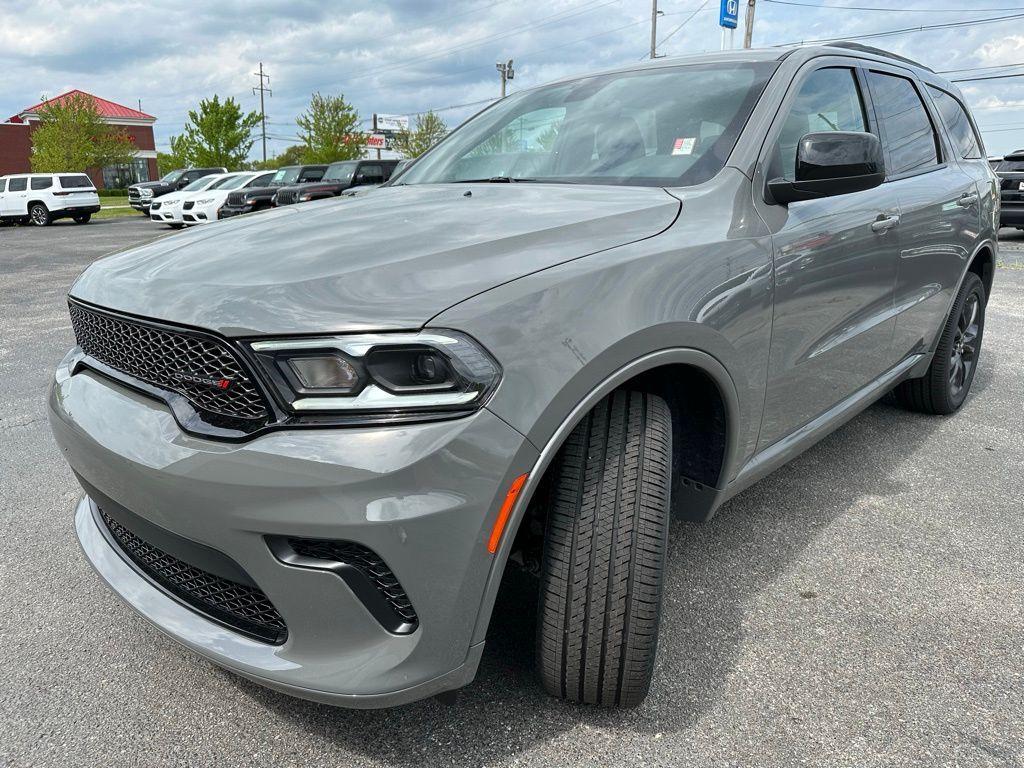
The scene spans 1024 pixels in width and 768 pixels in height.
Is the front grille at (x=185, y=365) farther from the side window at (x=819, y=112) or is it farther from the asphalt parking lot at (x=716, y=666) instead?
the side window at (x=819, y=112)

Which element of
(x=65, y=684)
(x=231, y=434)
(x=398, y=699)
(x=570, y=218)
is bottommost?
(x=65, y=684)

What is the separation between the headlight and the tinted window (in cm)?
2726

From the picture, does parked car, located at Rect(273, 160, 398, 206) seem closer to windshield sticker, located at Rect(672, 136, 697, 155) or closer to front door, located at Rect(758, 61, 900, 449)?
front door, located at Rect(758, 61, 900, 449)

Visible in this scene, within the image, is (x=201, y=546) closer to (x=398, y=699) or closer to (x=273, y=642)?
(x=273, y=642)

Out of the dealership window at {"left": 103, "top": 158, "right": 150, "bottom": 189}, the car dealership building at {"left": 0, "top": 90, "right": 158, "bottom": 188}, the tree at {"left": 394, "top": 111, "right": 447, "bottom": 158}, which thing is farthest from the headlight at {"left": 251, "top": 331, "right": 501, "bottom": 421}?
the dealership window at {"left": 103, "top": 158, "right": 150, "bottom": 189}

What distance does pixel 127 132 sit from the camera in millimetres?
54406

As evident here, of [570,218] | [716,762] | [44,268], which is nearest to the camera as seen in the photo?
[716,762]

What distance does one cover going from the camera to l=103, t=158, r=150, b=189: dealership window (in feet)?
192

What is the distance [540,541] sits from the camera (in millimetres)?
1931

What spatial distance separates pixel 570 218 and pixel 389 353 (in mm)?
676

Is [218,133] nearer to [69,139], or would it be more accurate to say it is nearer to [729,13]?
[69,139]

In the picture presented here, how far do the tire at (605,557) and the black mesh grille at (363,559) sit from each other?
15.2 inches

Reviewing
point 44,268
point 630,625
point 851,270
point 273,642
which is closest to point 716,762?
point 630,625

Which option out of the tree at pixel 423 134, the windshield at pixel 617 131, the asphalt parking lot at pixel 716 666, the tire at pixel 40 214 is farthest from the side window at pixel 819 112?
the tree at pixel 423 134
